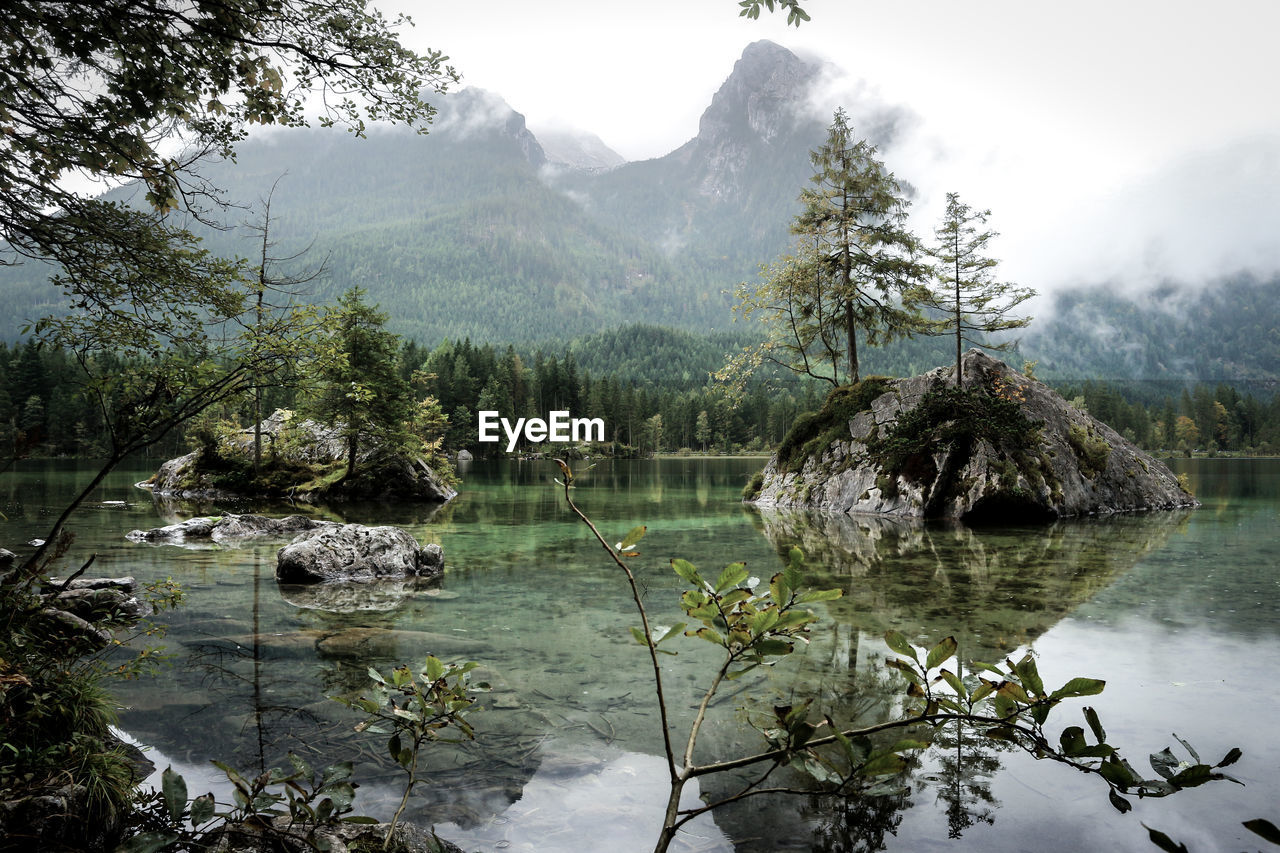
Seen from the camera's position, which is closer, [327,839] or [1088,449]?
[327,839]

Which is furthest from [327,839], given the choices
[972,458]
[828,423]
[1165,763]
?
[828,423]

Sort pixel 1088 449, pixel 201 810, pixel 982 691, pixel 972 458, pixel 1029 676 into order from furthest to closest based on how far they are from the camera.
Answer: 1. pixel 1088 449
2. pixel 972 458
3. pixel 201 810
4. pixel 982 691
5. pixel 1029 676

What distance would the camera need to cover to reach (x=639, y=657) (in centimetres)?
601

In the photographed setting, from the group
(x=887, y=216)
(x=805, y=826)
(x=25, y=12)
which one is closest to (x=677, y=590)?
(x=805, y=826)

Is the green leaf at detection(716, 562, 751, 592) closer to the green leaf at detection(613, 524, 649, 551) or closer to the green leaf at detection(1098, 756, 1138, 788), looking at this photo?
the green leaf at detection(613, 524, 649, 551)

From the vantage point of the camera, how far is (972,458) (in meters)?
18.1

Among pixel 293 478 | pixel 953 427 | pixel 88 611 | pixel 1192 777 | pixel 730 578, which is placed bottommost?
pixel 88 611

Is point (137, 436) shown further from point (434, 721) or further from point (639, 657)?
point (639, 657)

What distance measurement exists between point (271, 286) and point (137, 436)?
5.45 feet

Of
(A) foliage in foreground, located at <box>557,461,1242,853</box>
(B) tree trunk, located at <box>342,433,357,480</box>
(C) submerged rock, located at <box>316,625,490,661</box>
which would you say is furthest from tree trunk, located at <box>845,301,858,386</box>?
(A) foliage in foreground, located at <box>557,461,1242,853</box>

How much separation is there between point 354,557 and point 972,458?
16005 millimetres

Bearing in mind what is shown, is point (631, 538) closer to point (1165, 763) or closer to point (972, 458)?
point (1165, 763)

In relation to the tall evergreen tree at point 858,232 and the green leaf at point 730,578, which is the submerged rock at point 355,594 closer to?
the green leaf at point 730,578

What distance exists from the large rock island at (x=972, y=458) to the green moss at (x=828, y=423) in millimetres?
60
